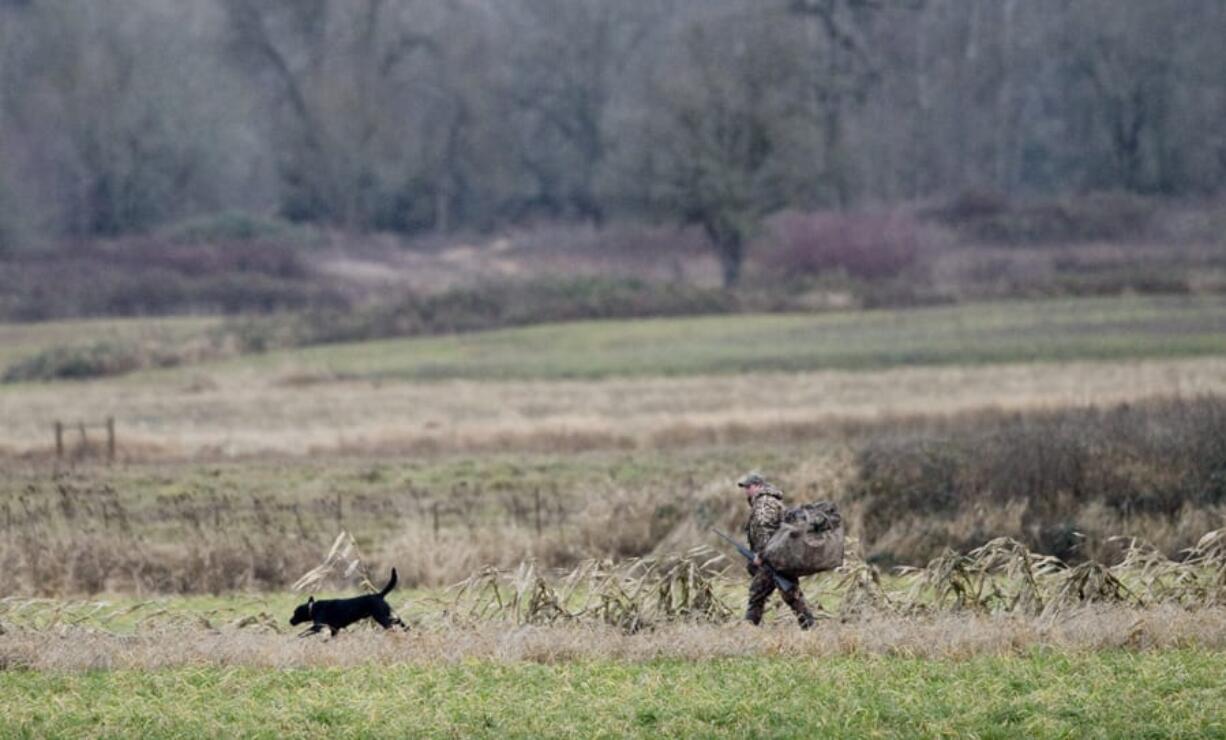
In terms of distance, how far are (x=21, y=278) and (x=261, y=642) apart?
214 ft

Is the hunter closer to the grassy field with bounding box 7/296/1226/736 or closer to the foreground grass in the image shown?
the grassy field with bounding box 7/296/1226/736

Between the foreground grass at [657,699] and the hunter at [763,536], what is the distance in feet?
4.20

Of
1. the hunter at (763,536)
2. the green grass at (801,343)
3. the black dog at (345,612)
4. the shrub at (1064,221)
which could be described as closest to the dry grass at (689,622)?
the black dog at (345,612)

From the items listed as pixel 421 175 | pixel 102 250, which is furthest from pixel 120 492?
pixel 421 175

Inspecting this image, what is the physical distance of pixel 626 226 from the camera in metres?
97.4

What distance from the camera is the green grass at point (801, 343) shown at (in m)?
48.9

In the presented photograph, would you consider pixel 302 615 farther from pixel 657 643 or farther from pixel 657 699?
pixel 657 699

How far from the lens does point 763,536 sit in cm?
1609

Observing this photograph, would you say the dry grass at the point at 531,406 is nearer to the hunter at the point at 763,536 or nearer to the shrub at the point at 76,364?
the shrub at the point at 76,364

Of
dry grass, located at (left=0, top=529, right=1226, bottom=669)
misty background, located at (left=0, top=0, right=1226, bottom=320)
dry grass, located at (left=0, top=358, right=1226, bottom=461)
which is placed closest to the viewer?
dry grass, located at (left=0, top=529, right=1226, bottom=669)

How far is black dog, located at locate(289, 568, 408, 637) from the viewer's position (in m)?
16.2

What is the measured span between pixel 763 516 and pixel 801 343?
129ft

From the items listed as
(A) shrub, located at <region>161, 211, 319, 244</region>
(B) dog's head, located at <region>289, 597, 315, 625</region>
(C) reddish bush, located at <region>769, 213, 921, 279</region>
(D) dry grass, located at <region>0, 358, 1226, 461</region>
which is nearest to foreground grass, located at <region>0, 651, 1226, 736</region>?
(B) dog's head, located at <region>289, 597, 315, 625</region>

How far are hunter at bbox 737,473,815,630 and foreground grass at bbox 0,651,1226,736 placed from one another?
1.28 metres
